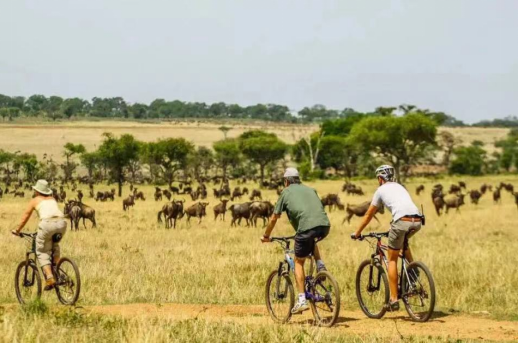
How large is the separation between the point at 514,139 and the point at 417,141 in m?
42.7

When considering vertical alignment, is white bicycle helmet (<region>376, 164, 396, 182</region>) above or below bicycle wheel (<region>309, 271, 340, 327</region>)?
above

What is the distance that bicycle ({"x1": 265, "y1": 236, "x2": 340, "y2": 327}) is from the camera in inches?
357

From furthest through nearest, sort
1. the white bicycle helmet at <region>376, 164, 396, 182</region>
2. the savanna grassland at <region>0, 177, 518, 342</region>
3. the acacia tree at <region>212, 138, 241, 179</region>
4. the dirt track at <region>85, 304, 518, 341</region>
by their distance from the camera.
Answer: the acacia tree at <region>212, 138, 241, 179</region>, the white bicycle helmet at <region>376, 164, 396, 182</region>, the dirt track at <region>85, 304, 518, 341</region>, the savanna grassland at <region>0, 177, 518, 342</region>

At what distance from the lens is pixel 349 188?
5122 centimetres

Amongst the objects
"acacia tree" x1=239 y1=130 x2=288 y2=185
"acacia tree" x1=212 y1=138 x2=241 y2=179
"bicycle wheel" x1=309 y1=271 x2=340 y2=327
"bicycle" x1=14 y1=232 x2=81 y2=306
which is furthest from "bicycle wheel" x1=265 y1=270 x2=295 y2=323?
"acacia tree" x1=212 y1=138 x2=241 y2=179

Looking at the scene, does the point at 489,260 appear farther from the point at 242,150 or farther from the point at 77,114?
the point at 77,114

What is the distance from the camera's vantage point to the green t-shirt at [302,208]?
929 centimetres

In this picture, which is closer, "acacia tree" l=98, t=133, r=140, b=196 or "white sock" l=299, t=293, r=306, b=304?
"white sock" l=299, t=293, r=306, b=304

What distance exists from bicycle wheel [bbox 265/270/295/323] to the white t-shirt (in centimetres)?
172

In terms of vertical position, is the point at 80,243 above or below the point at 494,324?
below

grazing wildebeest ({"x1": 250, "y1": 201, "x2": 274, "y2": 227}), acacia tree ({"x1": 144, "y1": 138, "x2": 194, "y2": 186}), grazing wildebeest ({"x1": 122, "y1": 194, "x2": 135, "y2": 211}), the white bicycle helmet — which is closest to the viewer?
the white bicycle helmet

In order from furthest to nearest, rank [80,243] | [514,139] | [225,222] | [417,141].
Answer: [514,139]
[417,141]
[225,222]
[80,243]

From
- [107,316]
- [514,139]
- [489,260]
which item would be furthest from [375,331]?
[514,139]

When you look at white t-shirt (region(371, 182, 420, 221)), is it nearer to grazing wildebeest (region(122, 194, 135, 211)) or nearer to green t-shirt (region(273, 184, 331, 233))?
green t-shirt (region(273, 184, 331, 233))
